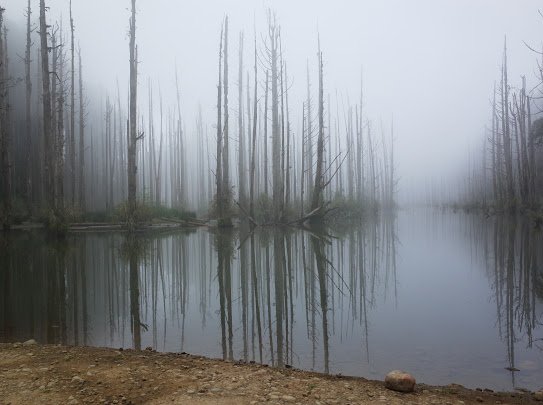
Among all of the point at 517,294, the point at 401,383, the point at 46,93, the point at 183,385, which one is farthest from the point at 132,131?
the point at 401,383

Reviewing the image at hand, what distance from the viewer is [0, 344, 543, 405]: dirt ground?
79.0 inches

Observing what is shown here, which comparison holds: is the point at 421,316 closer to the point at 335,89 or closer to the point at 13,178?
the point at 13,178

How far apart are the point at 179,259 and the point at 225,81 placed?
12.2m

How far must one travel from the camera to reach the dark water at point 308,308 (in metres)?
2.77

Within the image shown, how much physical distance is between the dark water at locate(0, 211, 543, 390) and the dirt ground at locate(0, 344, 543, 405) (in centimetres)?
30

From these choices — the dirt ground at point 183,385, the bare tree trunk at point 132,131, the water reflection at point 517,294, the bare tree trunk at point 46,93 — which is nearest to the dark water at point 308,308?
the water reflection at point 517,294

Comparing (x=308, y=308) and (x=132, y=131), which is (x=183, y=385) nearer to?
(x=308, y=308)

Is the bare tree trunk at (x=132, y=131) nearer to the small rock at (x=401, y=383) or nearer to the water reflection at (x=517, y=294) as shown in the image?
the water reflection at (x=517, y=294)

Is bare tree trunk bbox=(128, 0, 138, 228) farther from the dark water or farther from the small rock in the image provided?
the small rock

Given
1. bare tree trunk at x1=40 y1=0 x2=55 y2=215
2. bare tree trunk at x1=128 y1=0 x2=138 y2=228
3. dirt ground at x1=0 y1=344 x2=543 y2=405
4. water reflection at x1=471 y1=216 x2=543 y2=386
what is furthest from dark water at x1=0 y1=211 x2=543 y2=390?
bare tree trunk at x1=128 y1=0 x2=138 y2=228

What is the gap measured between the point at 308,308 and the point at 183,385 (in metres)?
2.01

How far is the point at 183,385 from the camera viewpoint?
216 centimetres

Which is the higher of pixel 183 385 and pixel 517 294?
pixel 183 385

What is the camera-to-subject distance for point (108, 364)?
8.22 feet
